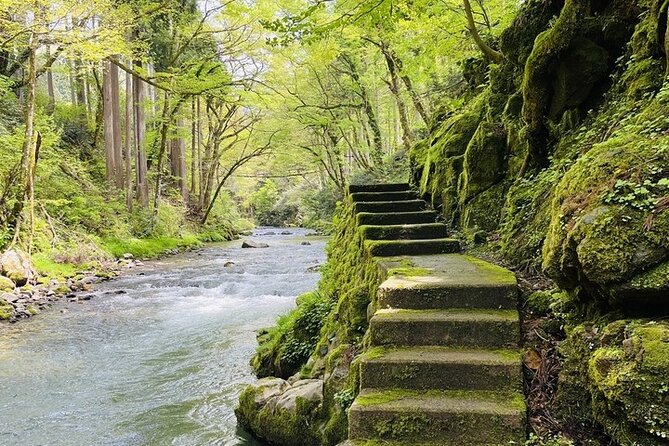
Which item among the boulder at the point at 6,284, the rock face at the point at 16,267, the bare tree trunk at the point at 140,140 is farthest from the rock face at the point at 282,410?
the bare tree trunk at the point at 140,140

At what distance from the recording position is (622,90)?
389cm

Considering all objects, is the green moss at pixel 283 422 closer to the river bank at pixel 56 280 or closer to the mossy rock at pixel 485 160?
the mossy rock at pixel 485 160

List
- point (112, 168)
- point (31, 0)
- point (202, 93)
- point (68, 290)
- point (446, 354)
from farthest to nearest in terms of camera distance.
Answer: point (112, 168) < point (202, 93) < point (68, 290) < point (31, 0) < point (446, 354)

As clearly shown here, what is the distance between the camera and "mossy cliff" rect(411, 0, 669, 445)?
85.7 inches

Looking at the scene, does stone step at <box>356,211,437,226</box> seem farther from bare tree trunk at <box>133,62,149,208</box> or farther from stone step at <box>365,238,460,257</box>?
bare tree trunk at <box>133,62,149,208</box>

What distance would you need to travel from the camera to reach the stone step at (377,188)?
7.50 metres

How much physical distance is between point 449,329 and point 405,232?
2398mm

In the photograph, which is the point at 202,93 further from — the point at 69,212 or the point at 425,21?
the point at 425,21

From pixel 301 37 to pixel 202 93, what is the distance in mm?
11324

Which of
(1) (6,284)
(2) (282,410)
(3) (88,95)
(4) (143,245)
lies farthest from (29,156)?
(3) (88,95)

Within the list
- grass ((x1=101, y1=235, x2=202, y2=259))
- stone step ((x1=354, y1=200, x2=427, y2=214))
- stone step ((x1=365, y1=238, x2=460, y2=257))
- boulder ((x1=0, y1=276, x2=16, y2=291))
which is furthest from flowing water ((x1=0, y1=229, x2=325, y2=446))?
grass ((x1=101, y1=235, x2=202, y2=259))

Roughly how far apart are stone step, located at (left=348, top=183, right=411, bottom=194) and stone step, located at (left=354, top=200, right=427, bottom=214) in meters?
0.74

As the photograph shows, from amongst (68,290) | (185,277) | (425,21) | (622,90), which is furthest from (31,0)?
(622,90)

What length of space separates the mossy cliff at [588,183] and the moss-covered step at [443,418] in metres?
0.30
